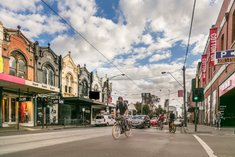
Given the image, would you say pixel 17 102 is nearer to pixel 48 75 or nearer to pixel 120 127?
pixel 48 75

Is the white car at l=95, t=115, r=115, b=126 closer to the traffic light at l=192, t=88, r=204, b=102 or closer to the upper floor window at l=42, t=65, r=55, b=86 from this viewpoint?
the upper floor window at l=42, t=65, r=55, b=86

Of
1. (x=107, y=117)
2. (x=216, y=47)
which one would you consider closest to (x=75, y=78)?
(x=107, y=117)

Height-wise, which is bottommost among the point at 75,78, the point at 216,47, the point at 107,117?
the point at 107,117

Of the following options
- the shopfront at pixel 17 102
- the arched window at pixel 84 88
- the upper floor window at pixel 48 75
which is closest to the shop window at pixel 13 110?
the shopfront at pixel 17 102

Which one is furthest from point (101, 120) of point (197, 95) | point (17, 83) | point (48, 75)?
point (197, 95)

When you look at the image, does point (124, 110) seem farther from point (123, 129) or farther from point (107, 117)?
point (107, 117)

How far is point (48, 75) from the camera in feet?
131

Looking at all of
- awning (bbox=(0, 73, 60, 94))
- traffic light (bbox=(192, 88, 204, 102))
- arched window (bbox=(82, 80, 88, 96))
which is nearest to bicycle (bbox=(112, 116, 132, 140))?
traffic light (bbox=(192, 88, 204, 102))

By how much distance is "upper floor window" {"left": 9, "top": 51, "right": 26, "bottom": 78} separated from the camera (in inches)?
1265

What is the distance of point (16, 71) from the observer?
108 ft

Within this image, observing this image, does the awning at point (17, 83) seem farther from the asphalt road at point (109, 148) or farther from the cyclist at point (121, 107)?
the cyclist at point (121, 107)

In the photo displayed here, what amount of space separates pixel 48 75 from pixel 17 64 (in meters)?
7.21

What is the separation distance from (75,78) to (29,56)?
13.0m

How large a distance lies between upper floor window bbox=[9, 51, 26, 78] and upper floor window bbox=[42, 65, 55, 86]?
463 centimetres
